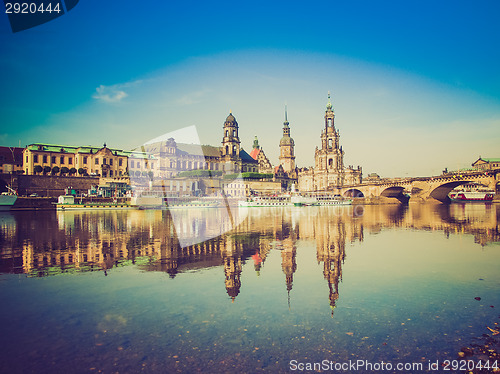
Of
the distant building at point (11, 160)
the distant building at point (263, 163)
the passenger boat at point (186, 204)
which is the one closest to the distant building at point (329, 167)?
the distant building at point (263, 163)

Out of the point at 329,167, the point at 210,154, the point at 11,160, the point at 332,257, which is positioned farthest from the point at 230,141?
the point at 332,257

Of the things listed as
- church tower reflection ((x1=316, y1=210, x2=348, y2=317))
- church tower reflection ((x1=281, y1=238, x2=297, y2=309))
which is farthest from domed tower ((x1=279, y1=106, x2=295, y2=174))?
church tower reflection ((x1=281, y1=238, x2=297, y2=309))

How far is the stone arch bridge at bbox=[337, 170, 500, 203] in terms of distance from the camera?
2707 inches

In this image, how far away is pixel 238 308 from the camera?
327 inches

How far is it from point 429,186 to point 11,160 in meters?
105

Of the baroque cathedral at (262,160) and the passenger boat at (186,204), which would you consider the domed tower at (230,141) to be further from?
the passenger boat at (186,204)

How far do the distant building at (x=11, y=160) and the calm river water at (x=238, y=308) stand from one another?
84350mm

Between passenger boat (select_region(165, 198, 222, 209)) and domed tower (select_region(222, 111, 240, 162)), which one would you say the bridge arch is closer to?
passenger boat (select_region(165, 198, 222, 209))

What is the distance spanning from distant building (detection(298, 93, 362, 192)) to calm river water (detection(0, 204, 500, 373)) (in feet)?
382

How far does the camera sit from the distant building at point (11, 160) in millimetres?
84375

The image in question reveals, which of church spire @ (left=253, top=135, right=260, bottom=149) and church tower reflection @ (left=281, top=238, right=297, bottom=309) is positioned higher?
church spire @ (left=253, top=135, right=260, bottom=149)

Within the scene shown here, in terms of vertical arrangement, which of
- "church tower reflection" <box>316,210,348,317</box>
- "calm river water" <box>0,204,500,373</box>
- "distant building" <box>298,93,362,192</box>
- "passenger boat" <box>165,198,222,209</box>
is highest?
"distant building" <box>298,93,362,192</box>

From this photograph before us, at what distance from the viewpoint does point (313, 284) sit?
10.4m

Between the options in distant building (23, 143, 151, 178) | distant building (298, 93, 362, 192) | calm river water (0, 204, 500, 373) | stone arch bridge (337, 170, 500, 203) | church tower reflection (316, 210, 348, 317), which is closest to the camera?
calm river water (0, 204, 500, 373)
